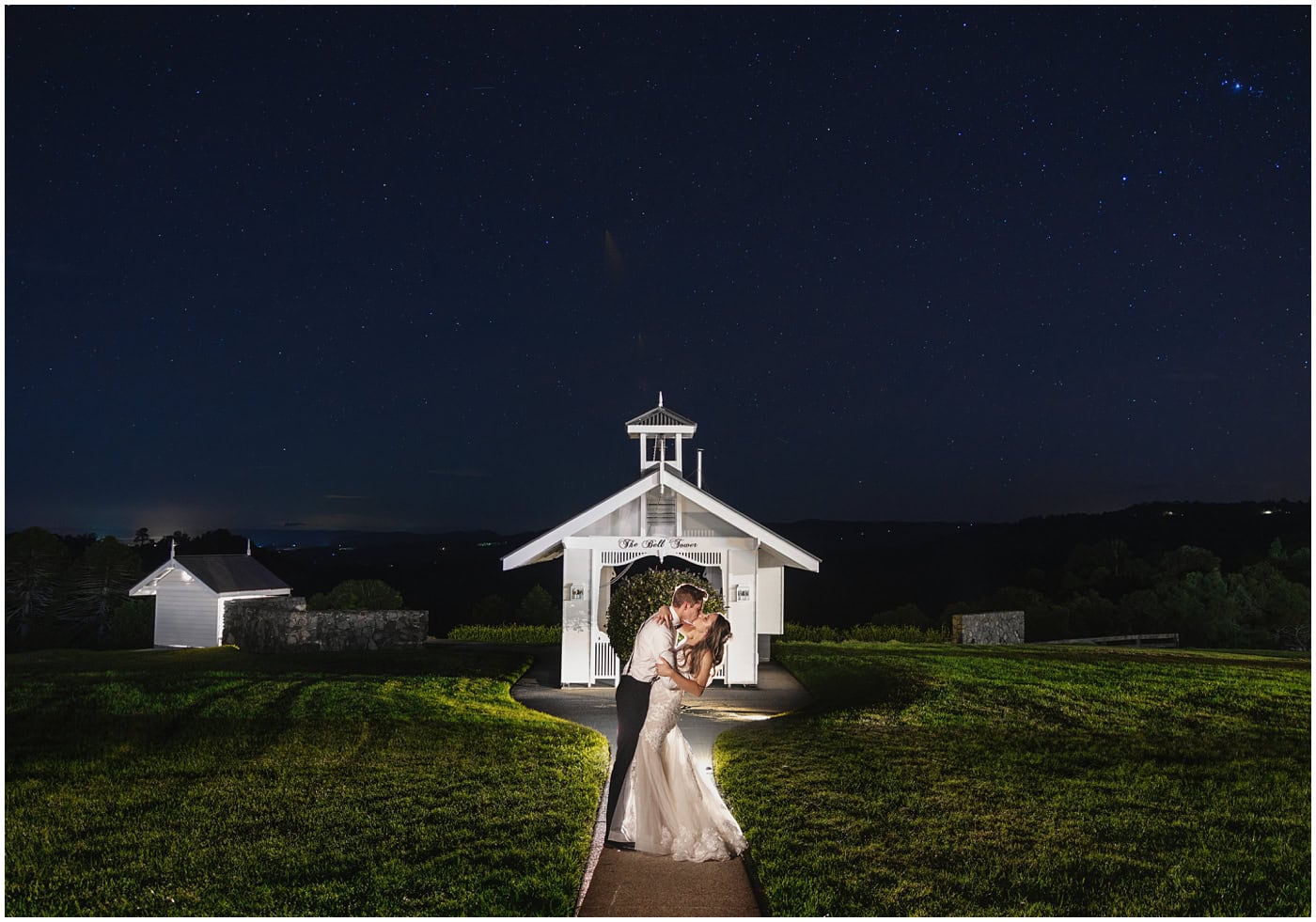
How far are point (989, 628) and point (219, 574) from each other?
24.0m

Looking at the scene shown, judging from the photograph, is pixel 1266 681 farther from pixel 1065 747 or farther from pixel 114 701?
pixel 114 701

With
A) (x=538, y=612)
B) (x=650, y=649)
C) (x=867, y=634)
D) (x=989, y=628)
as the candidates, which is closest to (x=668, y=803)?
(x=650, y=649)

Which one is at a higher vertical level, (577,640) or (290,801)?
(577,640)

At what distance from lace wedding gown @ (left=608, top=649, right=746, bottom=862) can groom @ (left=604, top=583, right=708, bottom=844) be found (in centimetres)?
6

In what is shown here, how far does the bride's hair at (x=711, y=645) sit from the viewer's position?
7.31 metres

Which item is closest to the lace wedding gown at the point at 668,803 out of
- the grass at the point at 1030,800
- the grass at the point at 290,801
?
the grass at the point at 1030,800

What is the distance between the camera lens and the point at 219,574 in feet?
93.2

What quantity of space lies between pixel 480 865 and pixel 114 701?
1047cm

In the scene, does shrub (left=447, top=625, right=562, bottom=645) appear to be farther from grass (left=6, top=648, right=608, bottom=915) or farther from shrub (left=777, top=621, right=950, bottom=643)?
grass (left=6, top=648, right=608, bottom=915)

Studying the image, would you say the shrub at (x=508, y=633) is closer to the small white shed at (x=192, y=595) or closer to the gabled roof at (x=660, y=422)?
the small white shed at (x=192, y=595)

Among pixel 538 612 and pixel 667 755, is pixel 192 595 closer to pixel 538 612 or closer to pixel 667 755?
pixel 538 612

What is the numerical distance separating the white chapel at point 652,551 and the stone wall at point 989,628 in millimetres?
13240

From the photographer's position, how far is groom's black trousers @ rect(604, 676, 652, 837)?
7.20 metres

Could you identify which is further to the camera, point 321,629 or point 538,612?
point 538,612
